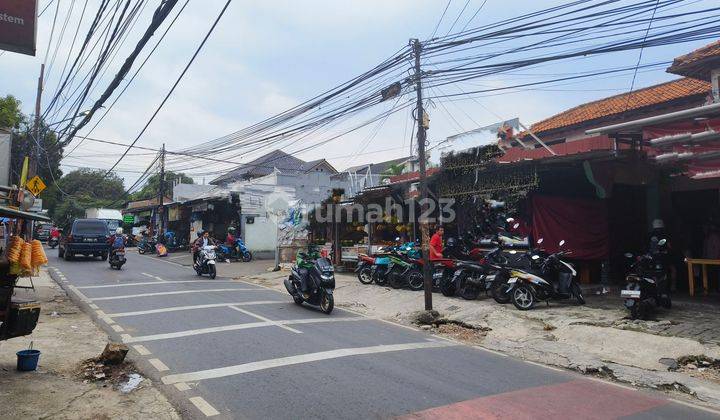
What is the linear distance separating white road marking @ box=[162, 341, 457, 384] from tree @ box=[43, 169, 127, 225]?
5062 centimetres

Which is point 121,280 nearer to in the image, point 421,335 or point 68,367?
point 68,367

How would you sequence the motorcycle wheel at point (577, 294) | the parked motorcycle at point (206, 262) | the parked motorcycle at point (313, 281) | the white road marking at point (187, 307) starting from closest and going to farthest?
the white road marking at point (187, 307) → the motorcycle wheel at point (577, 294) → the parked motorcycle at point (313, 281) → the parked motorcycle at point (206, 262)

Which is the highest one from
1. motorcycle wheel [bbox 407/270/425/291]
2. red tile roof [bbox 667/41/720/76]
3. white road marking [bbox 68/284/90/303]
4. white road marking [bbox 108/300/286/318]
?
red tile roof [bbox 667/41/720/76]

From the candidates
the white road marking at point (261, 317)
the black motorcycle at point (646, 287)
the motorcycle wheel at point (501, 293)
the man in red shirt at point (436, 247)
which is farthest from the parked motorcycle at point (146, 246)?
the black motorcycle at point (646, 287)

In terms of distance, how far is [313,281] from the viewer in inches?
433

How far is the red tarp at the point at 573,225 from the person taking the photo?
40.9 feet

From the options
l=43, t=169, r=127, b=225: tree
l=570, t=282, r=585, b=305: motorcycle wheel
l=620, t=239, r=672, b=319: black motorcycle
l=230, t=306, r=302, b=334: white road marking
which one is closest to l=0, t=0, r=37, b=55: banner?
l=230, t=306, r=302, b=334: white road marking

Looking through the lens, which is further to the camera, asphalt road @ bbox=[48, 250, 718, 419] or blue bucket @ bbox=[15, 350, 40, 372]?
blue bucket @ bbox=[15, 350, 40, 372]

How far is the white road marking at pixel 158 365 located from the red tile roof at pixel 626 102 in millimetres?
15546

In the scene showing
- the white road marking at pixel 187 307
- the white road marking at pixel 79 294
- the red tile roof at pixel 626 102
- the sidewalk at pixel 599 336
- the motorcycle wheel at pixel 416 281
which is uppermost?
the red tile roof at pixel 626 102

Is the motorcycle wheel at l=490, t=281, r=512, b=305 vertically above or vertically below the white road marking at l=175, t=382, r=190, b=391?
above

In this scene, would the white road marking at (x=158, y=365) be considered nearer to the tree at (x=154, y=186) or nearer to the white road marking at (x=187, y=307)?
the white road marking at (x=187, y=307)

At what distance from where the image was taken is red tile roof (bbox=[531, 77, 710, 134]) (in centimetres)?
1681

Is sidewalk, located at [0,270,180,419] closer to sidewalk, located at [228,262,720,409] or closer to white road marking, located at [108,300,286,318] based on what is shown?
white road marking, located at [108,300,286,318]
